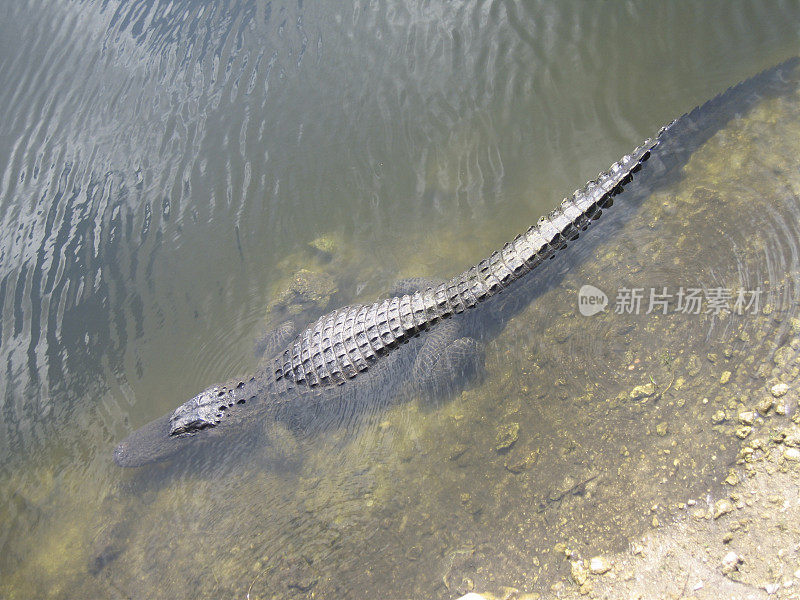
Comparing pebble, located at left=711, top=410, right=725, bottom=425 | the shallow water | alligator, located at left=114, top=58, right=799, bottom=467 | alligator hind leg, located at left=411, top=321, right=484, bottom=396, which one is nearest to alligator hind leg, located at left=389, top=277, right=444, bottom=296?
alligator, located at left=114, top=58, right=799, bottom=467

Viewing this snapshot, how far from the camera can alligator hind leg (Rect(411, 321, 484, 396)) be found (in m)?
5.22

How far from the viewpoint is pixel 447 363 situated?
5277mm

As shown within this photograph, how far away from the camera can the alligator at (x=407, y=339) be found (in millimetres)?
5238

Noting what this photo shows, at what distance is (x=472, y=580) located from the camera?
399 cm

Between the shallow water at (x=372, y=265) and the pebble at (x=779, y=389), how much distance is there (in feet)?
0.22

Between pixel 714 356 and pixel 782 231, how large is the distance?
1.47 meters

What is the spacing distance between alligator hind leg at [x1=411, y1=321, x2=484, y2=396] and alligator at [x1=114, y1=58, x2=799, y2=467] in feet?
0.04

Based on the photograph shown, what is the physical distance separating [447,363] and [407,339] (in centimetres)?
52

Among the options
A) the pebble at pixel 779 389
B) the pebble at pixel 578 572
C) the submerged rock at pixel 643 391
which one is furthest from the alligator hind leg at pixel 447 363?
the pebble at pixel 779 389

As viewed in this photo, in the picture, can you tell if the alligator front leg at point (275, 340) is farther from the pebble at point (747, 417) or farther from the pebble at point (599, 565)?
the pebble at point (747, 417)

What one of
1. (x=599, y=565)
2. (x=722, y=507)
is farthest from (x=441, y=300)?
(x=722, y=507)

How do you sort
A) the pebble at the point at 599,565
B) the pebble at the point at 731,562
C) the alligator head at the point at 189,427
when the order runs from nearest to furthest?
the pebble at the point at 731,562, the pebble at the point at 599,565, the alligator head at the point at 189,427

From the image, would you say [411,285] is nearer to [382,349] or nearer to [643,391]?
[382,349]

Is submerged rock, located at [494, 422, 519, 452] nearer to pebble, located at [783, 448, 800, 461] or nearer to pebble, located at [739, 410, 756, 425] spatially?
pebble, located at [739, 410, 756, 425]
